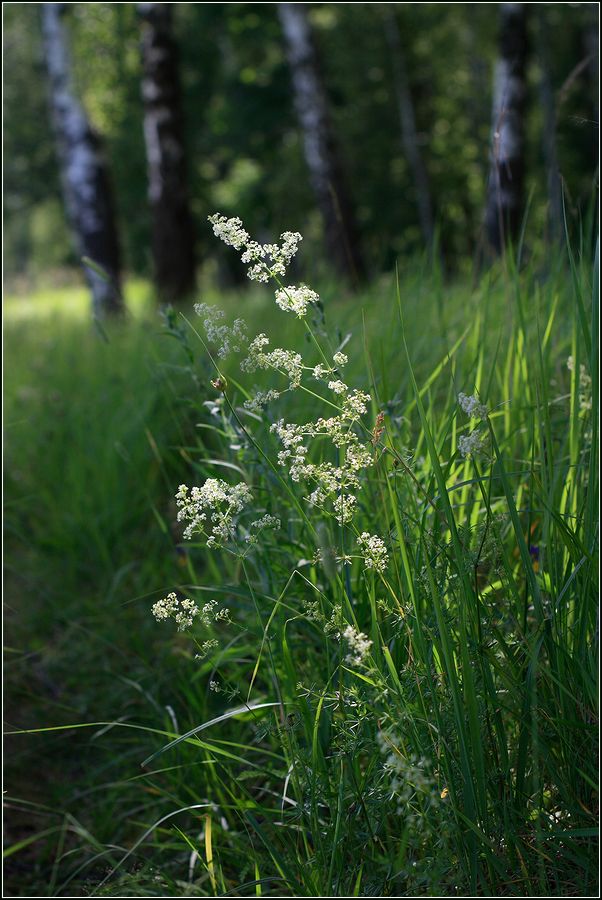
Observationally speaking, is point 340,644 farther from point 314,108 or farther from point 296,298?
point 314,108

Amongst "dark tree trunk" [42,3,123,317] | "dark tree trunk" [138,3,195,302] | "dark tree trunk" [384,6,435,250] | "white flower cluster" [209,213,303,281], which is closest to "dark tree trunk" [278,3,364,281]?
"dark tree trunk" [138,3,195,302]

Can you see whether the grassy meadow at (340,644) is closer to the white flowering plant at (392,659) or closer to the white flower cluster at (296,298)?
the white flowering plant at (392,659)

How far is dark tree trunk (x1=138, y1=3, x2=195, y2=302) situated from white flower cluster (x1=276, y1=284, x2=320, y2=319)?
22.8 ft

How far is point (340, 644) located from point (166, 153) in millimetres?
7692

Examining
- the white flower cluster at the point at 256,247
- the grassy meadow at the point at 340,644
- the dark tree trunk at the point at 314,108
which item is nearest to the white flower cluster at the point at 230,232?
the white flower cluster at the point at 256,247

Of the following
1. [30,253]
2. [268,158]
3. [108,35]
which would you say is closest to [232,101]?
[268,158]

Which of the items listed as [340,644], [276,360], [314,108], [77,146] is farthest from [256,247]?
[314,108]

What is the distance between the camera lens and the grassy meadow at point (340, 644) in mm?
1368

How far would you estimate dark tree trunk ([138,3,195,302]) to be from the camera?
8.16m

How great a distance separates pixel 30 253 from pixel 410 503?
60719 millimetres

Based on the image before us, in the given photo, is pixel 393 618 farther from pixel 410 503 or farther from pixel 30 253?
pixel 30 253

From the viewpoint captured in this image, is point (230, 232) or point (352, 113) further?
point (352, 113)

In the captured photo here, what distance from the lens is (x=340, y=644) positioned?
4.63ft

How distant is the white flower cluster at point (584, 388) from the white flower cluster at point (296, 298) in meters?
0.70
